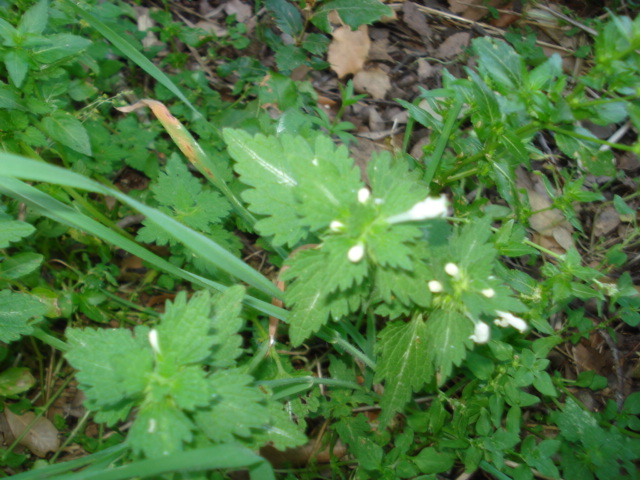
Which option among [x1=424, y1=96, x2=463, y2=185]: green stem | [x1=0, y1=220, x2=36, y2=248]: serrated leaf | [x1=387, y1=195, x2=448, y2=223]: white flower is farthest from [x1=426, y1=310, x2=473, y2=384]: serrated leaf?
[x1=0, y1=220, x2=36, y2=248]: serrated leaf

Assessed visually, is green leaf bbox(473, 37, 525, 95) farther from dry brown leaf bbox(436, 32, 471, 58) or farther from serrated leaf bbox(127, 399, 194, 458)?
dry brown leaf bbox(436, 32, 471, 58)

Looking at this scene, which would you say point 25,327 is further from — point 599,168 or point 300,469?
point 599,168

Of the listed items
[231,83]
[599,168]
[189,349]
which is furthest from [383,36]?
[189,349]

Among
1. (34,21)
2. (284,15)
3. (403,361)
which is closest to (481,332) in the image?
(403,361)

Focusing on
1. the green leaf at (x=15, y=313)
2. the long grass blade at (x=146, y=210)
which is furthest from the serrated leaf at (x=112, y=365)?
the green leaf at (x=15, y=313)

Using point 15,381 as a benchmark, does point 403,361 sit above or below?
above

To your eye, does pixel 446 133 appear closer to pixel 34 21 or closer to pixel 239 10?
pixel 34 21
